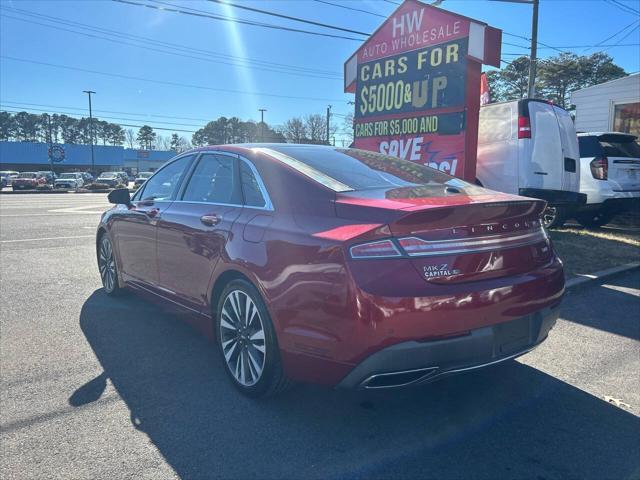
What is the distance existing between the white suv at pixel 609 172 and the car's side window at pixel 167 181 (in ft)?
26.1

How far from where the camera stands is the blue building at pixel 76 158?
70.8 meters

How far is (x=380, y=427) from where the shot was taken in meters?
2.81

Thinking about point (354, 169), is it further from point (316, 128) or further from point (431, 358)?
point (316, 128)

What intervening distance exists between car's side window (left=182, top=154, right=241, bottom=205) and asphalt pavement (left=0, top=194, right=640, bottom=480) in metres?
1.23

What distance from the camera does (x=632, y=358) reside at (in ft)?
12.6

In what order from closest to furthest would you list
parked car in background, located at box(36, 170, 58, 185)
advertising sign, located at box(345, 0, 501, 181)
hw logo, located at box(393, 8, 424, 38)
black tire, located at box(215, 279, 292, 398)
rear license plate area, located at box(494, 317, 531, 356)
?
rear license plate area, located at box(494, 317, 531, 356), black tire, located at box(215, 279, 292, 398), advertising sign, located at box(345, 0, 501, 181), hw logo, located at box(393, 8, 424, 38), parked car in background, located at box(36, 170, 58, 185)

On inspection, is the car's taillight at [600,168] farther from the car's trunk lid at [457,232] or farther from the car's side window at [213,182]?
the car's side window at [213,182]

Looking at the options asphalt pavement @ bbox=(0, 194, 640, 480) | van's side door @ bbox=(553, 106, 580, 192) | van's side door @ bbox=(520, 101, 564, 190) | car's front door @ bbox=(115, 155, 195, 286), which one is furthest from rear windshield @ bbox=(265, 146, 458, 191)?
van's side door @ bbox=(553, 106, 580, 192)

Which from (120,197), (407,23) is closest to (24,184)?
(407,23)

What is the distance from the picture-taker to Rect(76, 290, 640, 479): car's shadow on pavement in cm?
245

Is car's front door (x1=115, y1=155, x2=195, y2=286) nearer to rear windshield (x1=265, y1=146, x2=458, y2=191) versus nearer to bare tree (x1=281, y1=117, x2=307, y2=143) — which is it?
rear windshield (x1=265, y1=146, x2=458, y2=191)

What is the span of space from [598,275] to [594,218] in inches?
216

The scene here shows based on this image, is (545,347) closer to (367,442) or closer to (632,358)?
(632,358)

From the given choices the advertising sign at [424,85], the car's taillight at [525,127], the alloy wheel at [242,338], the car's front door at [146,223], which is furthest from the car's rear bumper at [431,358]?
the car's taillight at [525,127]
